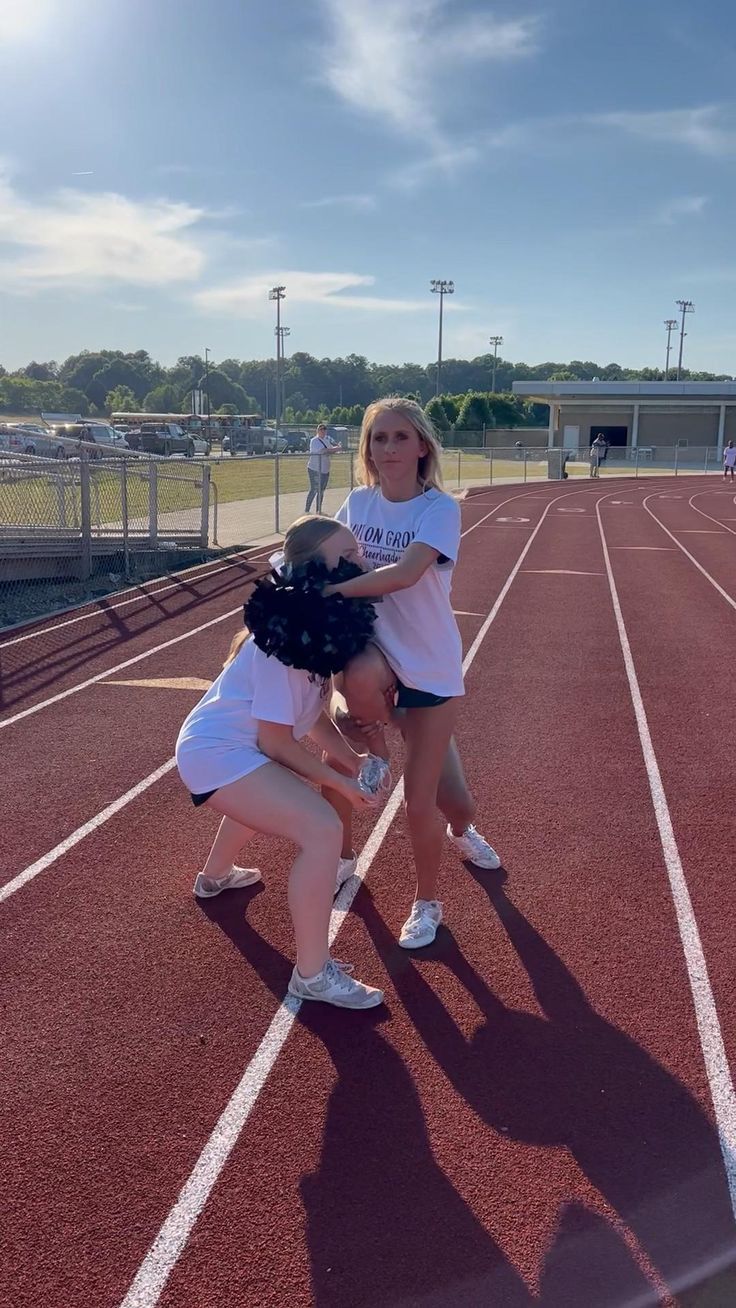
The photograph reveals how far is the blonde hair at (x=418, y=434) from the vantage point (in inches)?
137

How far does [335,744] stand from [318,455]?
1650 cm

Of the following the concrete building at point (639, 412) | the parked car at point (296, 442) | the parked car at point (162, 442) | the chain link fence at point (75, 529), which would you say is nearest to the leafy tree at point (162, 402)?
the parked car at point (296, 442)

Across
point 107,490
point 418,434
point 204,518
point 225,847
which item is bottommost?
point 225,847

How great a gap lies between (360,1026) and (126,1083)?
79cm

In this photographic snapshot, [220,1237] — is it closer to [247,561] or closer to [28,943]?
[28,943]

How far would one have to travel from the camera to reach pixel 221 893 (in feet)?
14.4

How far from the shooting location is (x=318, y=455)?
1941cm

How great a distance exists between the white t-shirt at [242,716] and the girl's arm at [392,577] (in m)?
0.30

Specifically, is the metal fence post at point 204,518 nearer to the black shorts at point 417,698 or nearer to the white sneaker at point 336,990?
the black shorts at point 417,698

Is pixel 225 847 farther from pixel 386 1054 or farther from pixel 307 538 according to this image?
pixel 307 538

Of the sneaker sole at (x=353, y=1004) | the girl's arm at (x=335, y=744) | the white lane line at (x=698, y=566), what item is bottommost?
the sneaker sole at (x=353, y=1004)

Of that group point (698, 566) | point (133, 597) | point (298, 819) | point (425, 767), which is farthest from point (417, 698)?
point (698, 566)

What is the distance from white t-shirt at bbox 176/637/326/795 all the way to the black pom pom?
0.29 ft

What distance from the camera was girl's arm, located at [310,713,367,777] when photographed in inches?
137
